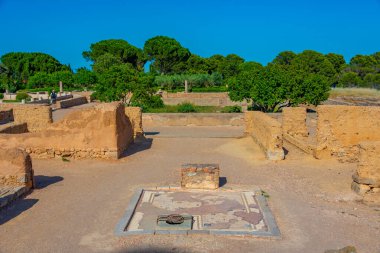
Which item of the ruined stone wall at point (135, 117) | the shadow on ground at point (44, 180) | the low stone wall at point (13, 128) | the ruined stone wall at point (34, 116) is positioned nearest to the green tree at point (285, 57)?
the ruined stone wall at point (135, 117)

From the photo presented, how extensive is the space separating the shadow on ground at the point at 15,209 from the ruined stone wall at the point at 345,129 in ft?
31.4

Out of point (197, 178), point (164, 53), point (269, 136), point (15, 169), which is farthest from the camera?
point (164, 53)

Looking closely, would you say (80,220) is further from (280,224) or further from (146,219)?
(280,224)

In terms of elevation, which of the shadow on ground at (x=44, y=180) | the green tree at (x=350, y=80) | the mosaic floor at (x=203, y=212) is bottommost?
the mosaic floor at (x=203, y=212)

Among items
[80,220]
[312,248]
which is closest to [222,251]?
[312,248]

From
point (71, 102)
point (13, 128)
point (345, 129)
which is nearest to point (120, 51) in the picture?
point (71, 102)

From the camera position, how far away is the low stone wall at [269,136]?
43.1ft

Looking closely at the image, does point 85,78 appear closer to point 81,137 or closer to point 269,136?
point 81,137

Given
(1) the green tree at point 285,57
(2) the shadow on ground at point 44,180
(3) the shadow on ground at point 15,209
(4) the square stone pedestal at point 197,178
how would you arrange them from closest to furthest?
1. (3) the shadow on ground at point 15,209
2. (4) the square stone pedestal at point 197,178
3. (2) the shadow on ground at point 44,180
4. (1) the green tree at point 285,57

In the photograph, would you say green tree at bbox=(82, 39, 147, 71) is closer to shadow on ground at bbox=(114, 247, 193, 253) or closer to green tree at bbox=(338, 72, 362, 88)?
green tree at bbox=(338, 72, 362, 88)

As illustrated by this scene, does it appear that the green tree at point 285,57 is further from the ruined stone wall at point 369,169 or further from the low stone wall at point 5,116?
the ruined stone wall at point 369,169

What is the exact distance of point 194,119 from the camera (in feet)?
75.5

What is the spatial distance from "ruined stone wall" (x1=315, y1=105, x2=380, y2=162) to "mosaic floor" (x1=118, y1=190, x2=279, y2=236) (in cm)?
499

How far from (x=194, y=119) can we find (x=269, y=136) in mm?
9940
